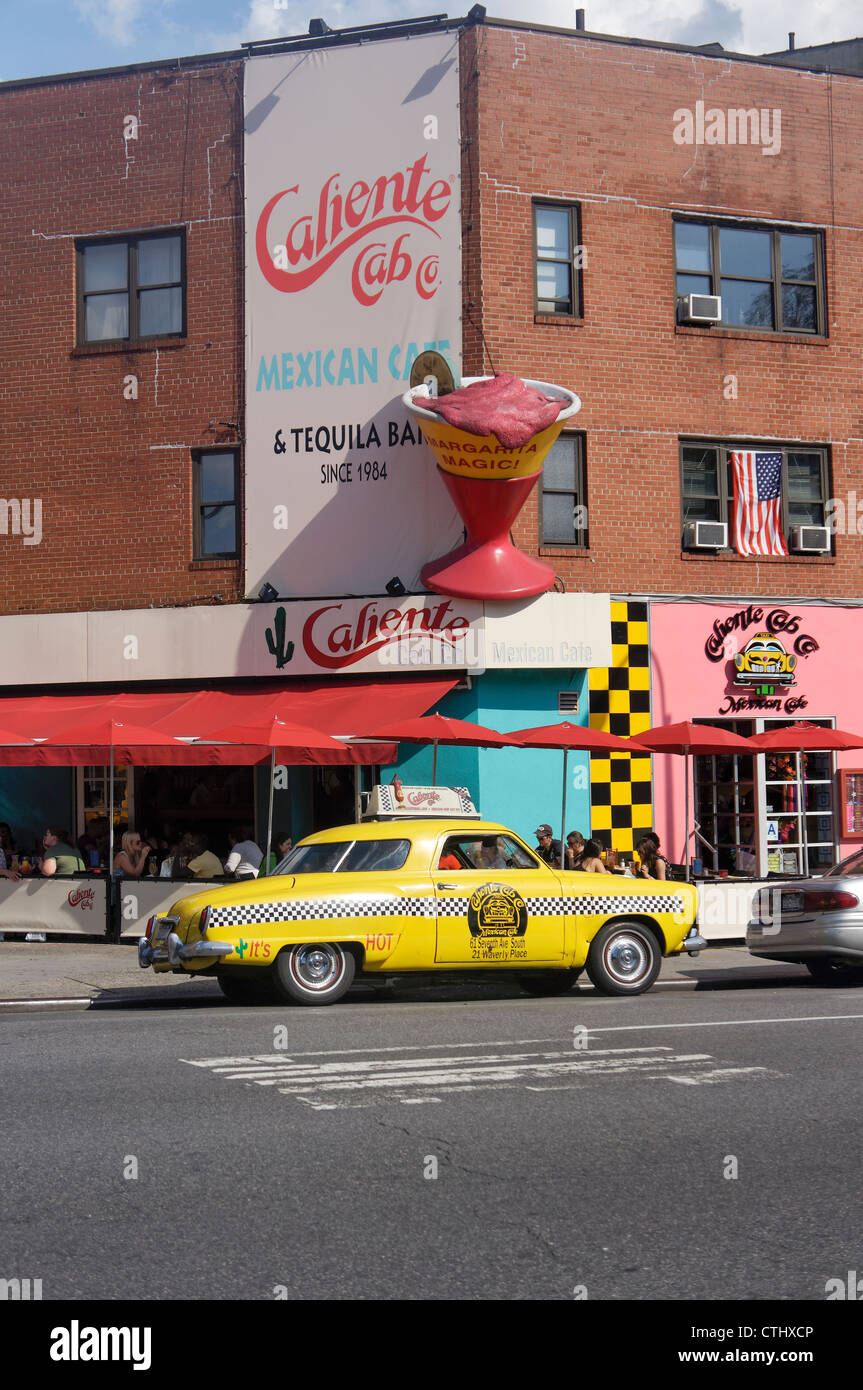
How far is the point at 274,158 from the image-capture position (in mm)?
21016

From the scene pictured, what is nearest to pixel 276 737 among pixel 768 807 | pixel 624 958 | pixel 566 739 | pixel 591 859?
pixel 566 739

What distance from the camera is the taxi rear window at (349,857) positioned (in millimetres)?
12562

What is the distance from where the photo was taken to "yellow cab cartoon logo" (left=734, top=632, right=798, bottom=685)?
69.7 feet

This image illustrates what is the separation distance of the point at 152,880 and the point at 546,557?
6944 millimetres

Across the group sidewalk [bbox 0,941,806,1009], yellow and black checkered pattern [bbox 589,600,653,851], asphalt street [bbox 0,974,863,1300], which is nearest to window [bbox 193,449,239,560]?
yellow and black checkered pattern [bbox 589,600,653,851]

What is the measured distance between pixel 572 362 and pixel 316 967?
11.4 m

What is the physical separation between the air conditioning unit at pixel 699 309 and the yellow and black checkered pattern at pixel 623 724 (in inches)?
168

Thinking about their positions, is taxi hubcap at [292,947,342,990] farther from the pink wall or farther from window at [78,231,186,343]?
window at [78,231,186,343]

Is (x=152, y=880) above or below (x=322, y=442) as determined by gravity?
below

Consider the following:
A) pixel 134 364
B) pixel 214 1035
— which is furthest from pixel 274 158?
pixel 214 1035

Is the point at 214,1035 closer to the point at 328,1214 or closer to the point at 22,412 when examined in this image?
the point at 328,1214

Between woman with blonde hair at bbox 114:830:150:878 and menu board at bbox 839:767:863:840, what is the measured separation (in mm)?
10126

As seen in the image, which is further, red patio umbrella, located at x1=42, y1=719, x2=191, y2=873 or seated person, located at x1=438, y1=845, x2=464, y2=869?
red patio umbrella, located at x1=42, y1=719, x2=191, y2=873
